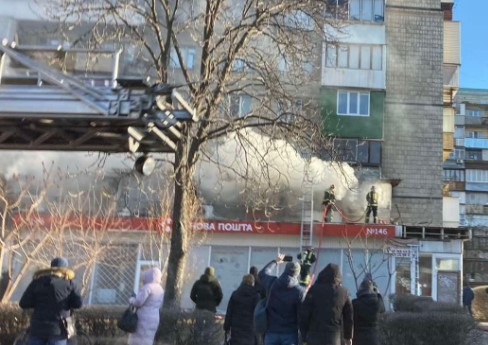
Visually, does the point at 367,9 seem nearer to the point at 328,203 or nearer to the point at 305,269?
the point at 328,203

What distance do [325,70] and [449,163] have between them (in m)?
39.0

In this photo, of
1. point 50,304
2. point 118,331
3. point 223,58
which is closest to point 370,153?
point 223,58

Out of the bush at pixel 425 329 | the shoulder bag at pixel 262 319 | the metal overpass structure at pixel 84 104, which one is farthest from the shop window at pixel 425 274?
the metal overpass structure at pixel 84 104

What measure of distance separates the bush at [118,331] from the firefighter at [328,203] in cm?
1412

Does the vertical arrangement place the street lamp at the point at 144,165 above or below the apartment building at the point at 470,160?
below

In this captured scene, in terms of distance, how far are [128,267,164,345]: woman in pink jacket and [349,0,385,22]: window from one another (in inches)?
957

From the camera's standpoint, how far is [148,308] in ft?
22.8

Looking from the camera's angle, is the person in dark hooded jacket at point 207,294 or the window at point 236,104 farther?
the window at point 236,104

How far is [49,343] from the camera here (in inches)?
246

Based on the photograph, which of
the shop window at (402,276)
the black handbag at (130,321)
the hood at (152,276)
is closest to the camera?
the black handbag at (130,321)

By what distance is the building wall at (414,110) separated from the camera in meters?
28.6

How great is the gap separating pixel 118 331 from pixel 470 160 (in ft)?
207

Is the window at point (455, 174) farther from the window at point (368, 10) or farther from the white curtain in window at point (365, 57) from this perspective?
the white curtain in window at point (365, 57)

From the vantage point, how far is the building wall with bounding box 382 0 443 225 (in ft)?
93.8
